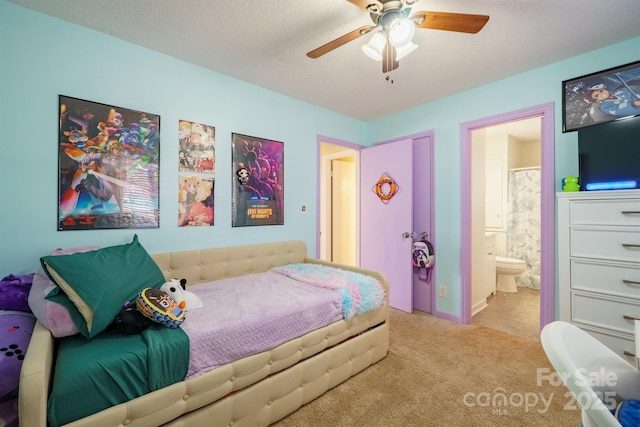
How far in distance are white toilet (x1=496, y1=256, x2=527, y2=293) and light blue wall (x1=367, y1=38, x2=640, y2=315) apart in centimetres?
152

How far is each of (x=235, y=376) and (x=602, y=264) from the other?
256 centimetres

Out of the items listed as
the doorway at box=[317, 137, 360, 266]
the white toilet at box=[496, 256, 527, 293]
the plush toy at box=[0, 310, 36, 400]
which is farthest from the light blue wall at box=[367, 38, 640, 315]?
the plush toy at box=[0, 310, 36, 400]

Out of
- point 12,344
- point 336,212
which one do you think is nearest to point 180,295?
point 12,344

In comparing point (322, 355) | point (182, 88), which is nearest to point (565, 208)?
point (322, 355)

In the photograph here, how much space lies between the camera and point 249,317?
1602 mm

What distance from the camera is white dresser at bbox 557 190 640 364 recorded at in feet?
5.98

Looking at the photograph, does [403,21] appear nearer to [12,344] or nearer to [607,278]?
[607,278]

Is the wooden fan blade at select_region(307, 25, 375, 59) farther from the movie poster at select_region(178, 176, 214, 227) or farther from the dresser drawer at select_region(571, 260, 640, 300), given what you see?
the dresser drawer at select_region(571, 260, 640, 300)

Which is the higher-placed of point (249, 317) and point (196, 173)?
point (196, 173)

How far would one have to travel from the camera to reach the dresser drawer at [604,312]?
5.98ft

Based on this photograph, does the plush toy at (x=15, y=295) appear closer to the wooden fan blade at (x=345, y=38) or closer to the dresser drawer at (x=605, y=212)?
the wooden fan blade at (x=345, y=38)

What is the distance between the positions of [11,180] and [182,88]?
4.38 ft

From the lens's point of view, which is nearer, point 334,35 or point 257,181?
point 334,35

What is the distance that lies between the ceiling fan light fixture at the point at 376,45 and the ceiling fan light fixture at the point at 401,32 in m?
0.15
